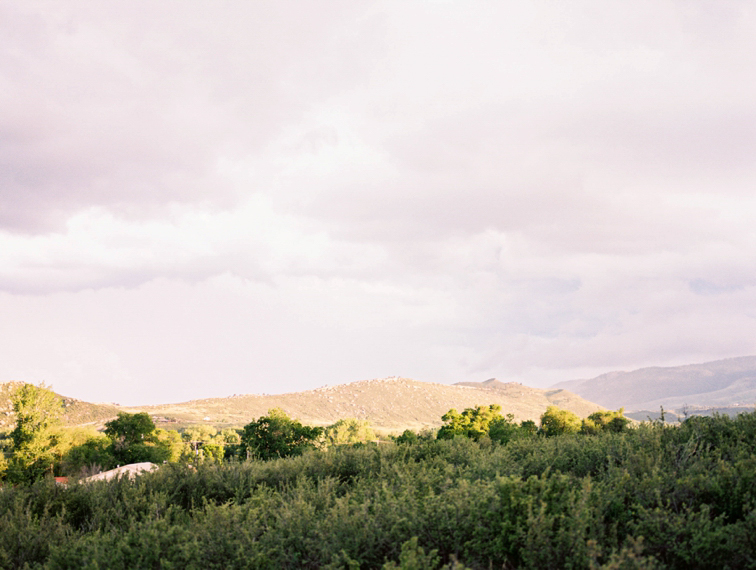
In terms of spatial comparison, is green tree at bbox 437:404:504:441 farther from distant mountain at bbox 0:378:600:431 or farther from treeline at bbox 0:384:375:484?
distant mountain at bbox 0:378:600:431

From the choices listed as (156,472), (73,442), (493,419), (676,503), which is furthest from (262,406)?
(676,503)

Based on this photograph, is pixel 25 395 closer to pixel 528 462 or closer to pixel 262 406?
pixel 528 462

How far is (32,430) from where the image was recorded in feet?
153

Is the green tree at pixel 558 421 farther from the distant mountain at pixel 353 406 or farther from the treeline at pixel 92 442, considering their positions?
the distant mountain at pixel 353 406

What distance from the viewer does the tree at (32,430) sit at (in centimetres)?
4566

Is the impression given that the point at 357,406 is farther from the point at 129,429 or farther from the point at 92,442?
the point at 129,429

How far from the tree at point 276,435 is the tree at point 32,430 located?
1901cm

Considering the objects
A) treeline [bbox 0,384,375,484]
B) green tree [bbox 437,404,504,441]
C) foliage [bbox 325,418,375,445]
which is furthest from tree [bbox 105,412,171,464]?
green tree [bbox 437,404,504,441]

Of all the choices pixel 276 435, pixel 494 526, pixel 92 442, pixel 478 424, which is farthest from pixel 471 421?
pixel 494 526

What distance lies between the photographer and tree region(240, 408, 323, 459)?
50.2m

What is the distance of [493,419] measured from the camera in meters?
61.1

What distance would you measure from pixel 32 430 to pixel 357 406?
131 meters

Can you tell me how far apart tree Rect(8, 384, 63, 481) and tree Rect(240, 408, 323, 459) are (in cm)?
1901

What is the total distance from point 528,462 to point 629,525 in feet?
17.1
